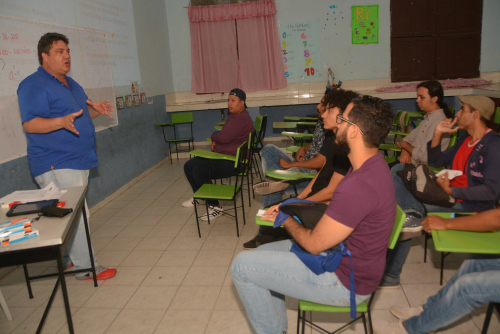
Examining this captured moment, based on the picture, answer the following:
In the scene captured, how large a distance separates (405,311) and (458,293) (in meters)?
0.54

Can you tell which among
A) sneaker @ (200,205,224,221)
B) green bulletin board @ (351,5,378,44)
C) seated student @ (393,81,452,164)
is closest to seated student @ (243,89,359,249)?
seated student @ (393,81,452,164)

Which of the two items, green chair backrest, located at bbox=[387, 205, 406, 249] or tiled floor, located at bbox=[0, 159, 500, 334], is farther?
tiled floor, located at bbox=[0, 159, 500, 334]

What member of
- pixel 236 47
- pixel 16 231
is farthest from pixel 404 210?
pixel 236 47

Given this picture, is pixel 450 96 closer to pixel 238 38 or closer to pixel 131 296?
pixel 238 38

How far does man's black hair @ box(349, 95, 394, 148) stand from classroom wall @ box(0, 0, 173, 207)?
2.80m

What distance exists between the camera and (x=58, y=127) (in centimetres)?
241

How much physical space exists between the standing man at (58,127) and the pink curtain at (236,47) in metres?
4.63

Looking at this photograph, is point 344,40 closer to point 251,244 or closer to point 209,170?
point 209,170

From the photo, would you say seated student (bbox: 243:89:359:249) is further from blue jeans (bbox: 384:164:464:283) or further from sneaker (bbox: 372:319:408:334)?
sneaker (bbox: 372:319:408:334)

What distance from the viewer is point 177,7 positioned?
23.3ft

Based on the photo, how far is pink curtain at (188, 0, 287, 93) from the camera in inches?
271

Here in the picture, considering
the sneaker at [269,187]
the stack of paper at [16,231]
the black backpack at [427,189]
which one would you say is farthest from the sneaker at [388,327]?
the stack of paper at [16,231]

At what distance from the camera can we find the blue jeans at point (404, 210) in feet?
7.18

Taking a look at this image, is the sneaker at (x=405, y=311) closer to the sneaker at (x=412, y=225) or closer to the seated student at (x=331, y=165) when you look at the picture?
the sneaker at (x=412, y=225)
